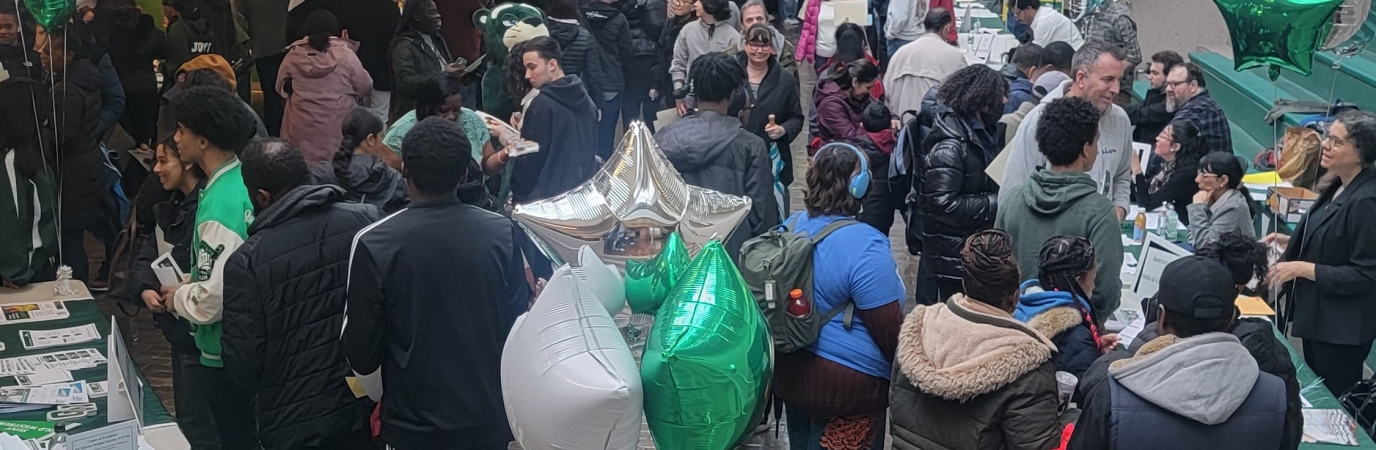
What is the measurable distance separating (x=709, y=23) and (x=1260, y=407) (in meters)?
5.69

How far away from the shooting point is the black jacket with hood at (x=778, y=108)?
6.52 metres

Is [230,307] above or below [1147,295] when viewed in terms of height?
above

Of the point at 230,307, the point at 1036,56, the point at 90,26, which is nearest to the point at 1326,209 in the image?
the point at 1036,56

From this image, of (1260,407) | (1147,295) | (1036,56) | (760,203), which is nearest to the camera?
(1260,407)

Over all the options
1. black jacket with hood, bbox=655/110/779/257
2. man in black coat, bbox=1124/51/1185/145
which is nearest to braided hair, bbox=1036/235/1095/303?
black jacket with hood, bbox=655/110/779/257

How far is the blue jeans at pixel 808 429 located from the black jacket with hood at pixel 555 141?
1.85 metres

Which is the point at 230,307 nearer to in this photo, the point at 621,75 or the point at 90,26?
the point at 90,26

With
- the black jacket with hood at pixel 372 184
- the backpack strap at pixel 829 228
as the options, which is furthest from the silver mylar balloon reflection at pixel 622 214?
the black jacket with hood at pixel 372 184

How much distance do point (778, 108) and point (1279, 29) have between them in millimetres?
2889

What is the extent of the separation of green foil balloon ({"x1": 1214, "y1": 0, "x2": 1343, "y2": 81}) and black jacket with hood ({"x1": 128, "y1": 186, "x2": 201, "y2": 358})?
3464 mm

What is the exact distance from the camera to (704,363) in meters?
3.04

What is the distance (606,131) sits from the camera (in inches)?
345

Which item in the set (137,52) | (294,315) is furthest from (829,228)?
(137,52)

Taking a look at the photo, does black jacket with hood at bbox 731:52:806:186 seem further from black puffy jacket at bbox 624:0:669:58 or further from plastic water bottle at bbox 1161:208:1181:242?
black puffy jacket at bbox 624:0:669:58
